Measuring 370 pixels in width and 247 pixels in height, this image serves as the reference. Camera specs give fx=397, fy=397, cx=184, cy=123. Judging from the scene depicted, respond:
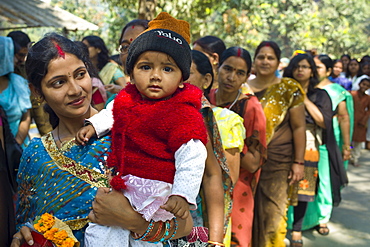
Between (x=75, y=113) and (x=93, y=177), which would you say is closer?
(x=93, y=177)

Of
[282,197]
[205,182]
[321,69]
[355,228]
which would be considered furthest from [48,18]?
[205,182]

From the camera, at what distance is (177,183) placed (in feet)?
5.11

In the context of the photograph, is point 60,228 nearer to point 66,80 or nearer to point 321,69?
point 66,80

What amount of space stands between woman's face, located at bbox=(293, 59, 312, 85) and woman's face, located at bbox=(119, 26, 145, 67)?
8.21 ft

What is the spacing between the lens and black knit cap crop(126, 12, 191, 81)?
1.69 metres

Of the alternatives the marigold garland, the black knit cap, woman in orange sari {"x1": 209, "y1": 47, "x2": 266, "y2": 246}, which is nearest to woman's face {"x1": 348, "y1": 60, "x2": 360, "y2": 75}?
woman in orange sari {"x1": 209, "y1": 47, "x2": 266, "y2": 246}

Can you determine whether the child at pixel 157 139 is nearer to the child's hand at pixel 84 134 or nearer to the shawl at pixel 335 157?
the child's hand at pixel 84 134

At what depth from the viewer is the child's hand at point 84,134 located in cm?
178

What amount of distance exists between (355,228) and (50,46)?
4857 millimetres

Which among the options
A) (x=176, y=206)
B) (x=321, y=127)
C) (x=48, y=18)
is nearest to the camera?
(x=176, y=206)

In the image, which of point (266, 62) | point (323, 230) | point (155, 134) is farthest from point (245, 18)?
point (155, 134)

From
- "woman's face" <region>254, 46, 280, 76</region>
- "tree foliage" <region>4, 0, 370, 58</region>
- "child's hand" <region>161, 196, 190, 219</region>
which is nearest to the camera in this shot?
"child's hand" <region>161, 196, 190, 219</region>

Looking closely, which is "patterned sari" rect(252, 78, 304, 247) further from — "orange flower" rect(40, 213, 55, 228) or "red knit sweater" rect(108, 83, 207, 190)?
"orange flower" rect(40, 213, 55, 228)

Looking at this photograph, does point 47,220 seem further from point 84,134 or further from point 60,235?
point 84,134
